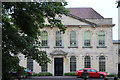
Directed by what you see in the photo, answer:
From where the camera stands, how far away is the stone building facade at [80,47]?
1244 inches

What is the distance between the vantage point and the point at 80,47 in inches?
1267

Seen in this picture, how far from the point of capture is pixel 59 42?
32.4 m

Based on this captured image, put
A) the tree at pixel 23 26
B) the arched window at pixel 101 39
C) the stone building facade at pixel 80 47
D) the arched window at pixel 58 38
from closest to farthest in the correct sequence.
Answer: the tree at pixel 23 26 < the stone building facade at pixel 80 47 < the arched window at pixel 101 39 < the arched window at pixel 58 38

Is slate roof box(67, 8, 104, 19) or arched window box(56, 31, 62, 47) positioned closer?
arched window box(56, 31, 62, 47)

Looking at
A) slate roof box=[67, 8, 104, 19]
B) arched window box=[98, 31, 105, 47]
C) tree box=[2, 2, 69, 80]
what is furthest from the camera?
slate roof box=[67, 8, 104, 19]

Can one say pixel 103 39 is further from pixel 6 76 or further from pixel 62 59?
pixel 6 76

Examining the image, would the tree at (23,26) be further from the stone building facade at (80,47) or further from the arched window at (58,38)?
the arched window at (58,38)

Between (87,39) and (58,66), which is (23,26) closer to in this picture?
(58,66)

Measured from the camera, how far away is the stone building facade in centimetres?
3160

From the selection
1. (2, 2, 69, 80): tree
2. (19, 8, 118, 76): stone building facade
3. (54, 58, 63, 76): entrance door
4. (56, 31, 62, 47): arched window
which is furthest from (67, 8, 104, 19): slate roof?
(2, 2, 69, 80): tree

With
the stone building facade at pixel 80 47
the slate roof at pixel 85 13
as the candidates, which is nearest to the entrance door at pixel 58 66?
the stone building facade at pixel 80 47

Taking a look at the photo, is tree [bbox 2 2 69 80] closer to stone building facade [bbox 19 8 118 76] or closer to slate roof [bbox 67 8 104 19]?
stone building facade [bbox 19 8 118 76]

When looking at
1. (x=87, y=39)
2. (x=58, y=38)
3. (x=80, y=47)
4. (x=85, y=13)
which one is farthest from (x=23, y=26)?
(x=85, y=13)

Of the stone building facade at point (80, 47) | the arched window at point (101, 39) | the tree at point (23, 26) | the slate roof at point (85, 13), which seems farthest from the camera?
the slate roof at point (85, 13)
